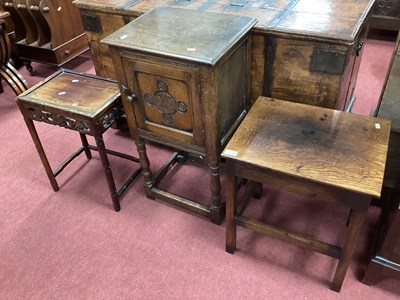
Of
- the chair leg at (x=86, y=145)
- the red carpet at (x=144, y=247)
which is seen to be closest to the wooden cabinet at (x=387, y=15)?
the red carpet at (x=144, y=247)

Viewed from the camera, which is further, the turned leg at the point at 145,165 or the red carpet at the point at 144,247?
the turned leg at the point at 145,165

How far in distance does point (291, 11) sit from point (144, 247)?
135cm

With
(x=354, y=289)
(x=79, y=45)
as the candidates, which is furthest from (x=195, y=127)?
(x=79, y=45)

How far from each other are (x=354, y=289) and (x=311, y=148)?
0.67m

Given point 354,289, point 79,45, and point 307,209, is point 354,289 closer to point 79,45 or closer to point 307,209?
point 307,209

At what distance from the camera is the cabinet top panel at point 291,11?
155 cm

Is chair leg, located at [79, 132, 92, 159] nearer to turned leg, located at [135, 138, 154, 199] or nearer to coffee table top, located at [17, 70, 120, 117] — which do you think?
coffee table top, located at [17, 70, 120, 117]

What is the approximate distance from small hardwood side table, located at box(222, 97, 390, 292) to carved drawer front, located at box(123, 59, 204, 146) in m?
0.23

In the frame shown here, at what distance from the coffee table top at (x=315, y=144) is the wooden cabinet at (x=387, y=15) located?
2.48 metres

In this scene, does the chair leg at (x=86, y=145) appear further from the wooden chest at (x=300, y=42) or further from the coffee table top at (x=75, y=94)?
the wooden chest at (x=300, y=42)

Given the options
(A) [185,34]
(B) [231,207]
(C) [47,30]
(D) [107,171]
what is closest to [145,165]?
(D) [107,171]

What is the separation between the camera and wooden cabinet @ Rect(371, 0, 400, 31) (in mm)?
3420

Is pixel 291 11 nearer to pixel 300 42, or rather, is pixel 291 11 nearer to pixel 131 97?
pixel 300 42

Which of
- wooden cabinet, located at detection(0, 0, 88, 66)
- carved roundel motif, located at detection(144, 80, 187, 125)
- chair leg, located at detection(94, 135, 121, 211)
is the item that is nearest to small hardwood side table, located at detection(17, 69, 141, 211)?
chair leg, located at detection(94, 135, 121, 211)
